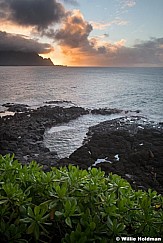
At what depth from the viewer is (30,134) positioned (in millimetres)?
22094

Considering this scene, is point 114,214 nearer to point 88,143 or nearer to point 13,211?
point 13,211

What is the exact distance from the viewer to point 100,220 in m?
1.84

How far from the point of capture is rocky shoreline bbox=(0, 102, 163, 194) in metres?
14.7

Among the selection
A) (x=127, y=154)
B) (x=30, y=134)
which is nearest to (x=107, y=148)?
(x=127, y=154)

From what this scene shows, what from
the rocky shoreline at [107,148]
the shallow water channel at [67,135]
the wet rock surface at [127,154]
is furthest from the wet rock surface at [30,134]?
the wet rock surface at [127,154]

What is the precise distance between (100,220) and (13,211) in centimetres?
66

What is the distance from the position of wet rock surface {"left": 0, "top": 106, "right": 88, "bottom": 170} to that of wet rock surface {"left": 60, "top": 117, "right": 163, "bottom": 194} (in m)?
2.34

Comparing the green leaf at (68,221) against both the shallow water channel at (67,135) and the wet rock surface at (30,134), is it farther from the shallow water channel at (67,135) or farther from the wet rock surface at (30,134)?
the shallow water channel at (67,135)

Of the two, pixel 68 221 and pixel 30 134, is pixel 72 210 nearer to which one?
pixel 68 221

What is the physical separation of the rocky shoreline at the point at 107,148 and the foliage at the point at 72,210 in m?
11.2

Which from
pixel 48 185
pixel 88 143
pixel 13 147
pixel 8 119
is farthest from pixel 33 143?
pixel 48 185

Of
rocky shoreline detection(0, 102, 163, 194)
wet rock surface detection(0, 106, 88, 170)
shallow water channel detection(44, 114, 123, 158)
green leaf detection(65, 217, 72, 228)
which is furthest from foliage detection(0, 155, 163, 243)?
shallow water channel detection(44, 114, 123, 158)

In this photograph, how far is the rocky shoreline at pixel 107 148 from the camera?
14670 millimetres

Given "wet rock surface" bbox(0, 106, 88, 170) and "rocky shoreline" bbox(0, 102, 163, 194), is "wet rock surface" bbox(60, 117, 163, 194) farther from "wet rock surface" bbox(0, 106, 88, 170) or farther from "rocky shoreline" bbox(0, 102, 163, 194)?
"wet rock surface" bbox(0, 106, 88, 170)
